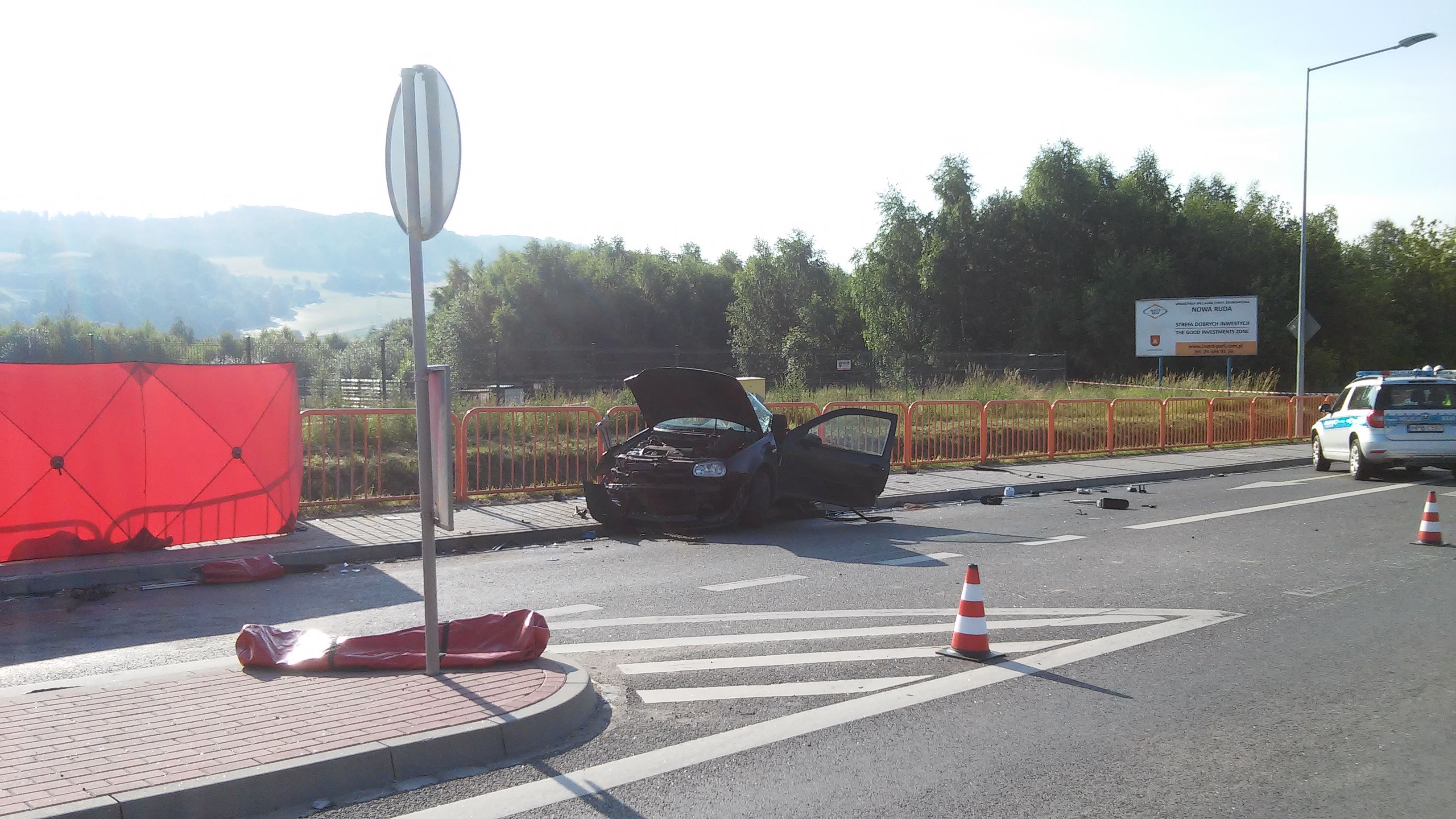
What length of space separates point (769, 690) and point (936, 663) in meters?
1.13

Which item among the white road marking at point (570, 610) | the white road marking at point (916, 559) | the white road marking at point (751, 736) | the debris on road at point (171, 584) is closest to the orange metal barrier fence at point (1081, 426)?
the white road marking at point (916, 559)

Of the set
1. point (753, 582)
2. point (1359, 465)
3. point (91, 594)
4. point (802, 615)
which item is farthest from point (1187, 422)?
point (91, 594)

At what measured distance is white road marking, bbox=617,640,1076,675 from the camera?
19.7 ft

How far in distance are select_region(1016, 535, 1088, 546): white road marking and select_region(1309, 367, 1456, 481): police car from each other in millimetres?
8700

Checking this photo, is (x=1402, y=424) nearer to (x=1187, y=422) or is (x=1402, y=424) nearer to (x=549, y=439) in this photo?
(x=1187, y=422)

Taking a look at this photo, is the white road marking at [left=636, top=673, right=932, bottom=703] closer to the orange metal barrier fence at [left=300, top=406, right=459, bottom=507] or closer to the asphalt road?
the asphalt road

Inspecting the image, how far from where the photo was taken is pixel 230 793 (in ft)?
12.8

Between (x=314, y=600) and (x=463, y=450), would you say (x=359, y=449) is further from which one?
(x=314, y=600)

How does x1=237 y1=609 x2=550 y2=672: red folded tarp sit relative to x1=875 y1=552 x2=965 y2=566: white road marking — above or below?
above

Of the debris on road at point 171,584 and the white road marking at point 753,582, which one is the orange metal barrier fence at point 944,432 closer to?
the white road marking at point 753,582

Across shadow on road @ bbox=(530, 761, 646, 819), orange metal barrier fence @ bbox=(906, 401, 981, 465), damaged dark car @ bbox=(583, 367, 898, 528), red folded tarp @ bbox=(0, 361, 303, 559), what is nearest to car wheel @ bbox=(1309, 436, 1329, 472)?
orange metal barrier fence @ bbox=(906, 401, 981, 465)

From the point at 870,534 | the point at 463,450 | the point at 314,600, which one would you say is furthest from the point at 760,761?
the point at 463,450

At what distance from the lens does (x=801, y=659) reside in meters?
6.20

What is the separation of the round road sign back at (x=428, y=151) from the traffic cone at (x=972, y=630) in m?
3.60
